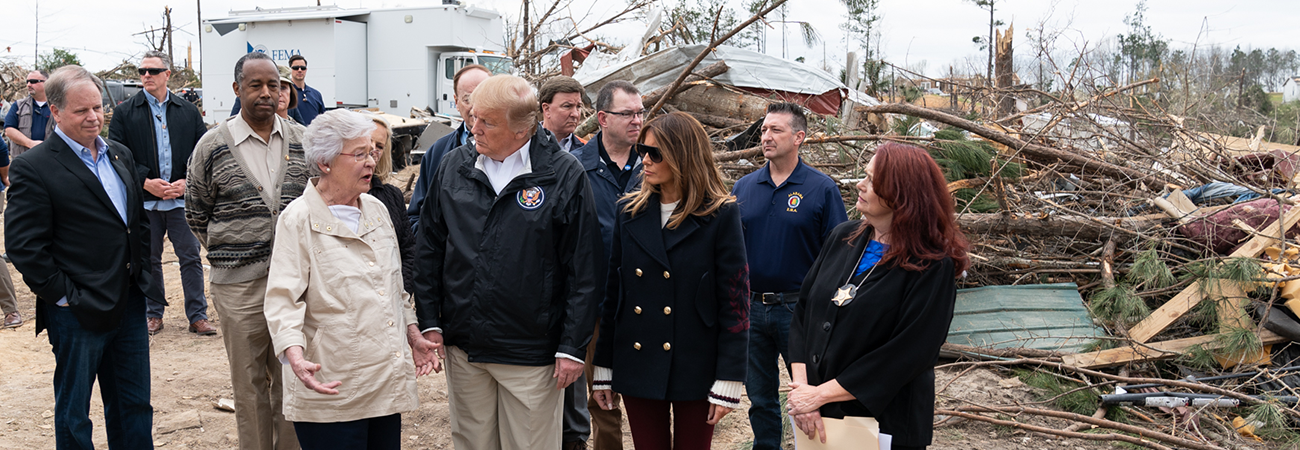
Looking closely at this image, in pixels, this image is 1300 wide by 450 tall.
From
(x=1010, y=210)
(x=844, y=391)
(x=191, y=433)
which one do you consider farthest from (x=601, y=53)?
(x=844, y=391)

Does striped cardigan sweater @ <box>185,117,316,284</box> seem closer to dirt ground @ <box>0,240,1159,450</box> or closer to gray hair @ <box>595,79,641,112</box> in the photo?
dirt ground @ <box>0,240,1159,450</box>

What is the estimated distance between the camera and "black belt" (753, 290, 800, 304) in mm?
3383

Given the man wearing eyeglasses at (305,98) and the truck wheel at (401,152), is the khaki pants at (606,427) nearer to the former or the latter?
the man wearing eyeglasses at (305,98)

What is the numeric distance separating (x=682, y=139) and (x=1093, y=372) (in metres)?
3.17

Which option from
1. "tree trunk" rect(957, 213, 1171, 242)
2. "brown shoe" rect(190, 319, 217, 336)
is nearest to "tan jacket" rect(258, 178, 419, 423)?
"brown shoe" rect(190, 319, 217, 336)

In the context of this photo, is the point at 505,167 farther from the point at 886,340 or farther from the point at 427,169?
the point at 886,340

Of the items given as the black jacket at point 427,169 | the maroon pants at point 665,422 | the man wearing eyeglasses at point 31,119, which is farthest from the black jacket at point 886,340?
the man wearing eyeglasses at point 31,119

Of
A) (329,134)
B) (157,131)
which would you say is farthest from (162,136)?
(329,134)

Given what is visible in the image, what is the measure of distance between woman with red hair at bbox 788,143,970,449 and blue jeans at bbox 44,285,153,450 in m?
2.61

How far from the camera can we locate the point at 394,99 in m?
17.0

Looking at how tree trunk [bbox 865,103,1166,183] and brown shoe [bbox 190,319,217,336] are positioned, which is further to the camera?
tree trunk [bbox 865,103,1166,183]

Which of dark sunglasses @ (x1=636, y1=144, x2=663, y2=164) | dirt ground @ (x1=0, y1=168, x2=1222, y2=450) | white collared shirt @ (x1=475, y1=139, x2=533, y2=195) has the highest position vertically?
dark sunglasses @ (x1=636, y1=144, x2=663, y2=164)

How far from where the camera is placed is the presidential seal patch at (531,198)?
8.34 feet

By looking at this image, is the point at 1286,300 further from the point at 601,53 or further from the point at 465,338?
the point at 601,53
